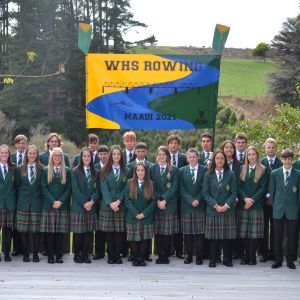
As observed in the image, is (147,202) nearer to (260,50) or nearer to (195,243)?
(195,243)

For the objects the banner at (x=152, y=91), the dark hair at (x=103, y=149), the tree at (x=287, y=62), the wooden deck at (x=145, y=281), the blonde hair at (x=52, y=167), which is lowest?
the wooden deck at (x=145, y=281)

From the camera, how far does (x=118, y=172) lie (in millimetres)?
7539

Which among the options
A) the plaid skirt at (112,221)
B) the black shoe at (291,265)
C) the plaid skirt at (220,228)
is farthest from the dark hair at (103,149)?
the black shoe at (291,265)

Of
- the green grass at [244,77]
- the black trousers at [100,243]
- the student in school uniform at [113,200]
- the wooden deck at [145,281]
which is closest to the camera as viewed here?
the wooden deck at [145,281]

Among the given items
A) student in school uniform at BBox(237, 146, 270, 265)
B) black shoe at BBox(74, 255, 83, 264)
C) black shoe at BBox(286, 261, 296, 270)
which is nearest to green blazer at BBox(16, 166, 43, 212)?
black shoe at BBox(74, 255, 83, 264)

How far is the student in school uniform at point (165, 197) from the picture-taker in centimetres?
752

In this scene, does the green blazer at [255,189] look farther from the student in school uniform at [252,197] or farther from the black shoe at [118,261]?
the black shoe at [118,261]

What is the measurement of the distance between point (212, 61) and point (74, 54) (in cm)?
2603

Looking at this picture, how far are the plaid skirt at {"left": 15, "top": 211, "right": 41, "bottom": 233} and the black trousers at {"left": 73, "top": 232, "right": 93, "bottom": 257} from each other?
52cm

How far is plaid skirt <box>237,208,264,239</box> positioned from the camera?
24.7 ft

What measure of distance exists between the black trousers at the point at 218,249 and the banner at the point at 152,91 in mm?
1839

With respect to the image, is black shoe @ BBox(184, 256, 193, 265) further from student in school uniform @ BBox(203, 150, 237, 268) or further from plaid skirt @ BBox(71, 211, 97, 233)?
plaid skirt @ BBox(71, 211, 97, 233)

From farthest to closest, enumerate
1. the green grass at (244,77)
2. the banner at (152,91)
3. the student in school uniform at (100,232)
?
1. the green grass at (244,77)
2. the banner at (152,91)
3. the student in school uniform at (100,232)

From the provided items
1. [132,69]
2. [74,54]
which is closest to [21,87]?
[74,54]
